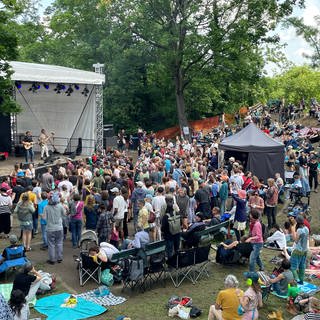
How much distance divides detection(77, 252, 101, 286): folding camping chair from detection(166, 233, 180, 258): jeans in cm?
133

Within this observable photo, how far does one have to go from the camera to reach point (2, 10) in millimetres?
19125

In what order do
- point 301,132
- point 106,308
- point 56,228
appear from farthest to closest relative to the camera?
point 301,132 → point 56,228 → point 106,308

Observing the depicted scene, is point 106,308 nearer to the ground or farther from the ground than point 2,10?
nearer to the ground

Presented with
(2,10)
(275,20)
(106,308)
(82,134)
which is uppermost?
(275,20)

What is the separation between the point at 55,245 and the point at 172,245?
2.44 metres

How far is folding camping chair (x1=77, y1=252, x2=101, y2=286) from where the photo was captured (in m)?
9.14

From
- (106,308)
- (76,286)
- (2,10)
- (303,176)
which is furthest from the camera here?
→ (2,10)

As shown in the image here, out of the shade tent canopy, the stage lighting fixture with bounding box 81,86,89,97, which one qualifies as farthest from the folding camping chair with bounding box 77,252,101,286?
the stage lighting fixture with bounding box 81,86,89,97

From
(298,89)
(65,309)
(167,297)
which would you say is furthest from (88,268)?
(298,89)

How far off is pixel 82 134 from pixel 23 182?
37.2 ft

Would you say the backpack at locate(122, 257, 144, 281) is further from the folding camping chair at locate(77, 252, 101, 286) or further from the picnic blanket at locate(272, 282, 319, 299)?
the picnic blanket at locate(272, 282, 319, 299)

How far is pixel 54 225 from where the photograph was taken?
10.1m

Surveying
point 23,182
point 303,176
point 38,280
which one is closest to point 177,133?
point 303,176

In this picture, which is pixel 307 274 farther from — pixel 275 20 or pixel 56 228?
pixel 275 20
